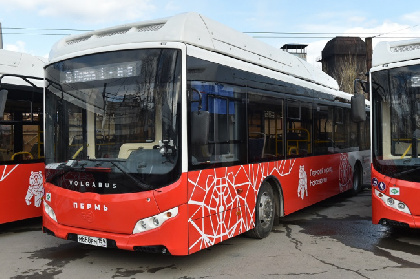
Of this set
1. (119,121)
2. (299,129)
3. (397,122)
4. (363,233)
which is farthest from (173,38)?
(363,233)

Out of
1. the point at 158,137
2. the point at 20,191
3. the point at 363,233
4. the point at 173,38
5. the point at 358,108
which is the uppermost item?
the point at 173,38

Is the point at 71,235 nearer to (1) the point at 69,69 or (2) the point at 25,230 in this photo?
(1) the point at 69,69

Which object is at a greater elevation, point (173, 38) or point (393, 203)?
point (173, 38)

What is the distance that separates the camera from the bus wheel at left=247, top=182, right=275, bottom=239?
6957 mm

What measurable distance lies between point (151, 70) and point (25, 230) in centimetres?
489

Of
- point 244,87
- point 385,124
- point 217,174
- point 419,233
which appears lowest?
point 419,233

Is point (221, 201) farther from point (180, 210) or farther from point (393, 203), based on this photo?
point (393, 203)

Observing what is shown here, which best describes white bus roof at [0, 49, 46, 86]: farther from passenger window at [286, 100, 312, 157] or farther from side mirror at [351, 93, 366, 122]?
side mirror at [351, 93, 366, 122]

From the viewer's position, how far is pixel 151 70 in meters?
5.19

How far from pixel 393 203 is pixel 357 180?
19.0 ft

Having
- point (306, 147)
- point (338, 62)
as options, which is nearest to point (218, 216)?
point (306, 147)

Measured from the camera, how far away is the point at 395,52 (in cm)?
707

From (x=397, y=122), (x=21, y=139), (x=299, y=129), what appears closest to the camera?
(x=397, y=122)

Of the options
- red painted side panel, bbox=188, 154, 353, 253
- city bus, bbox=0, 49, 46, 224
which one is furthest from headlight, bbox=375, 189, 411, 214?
city bus, bbox=0, 49, 46, 224
